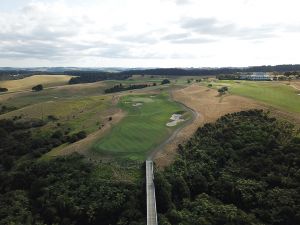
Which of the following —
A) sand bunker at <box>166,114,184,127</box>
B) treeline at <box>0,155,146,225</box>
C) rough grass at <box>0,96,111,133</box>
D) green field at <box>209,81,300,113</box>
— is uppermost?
green field at <box>209,81,300,113</box>

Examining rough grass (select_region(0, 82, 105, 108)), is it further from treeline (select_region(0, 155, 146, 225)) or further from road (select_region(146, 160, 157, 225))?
road (select_region(146, 160, 157, 225))

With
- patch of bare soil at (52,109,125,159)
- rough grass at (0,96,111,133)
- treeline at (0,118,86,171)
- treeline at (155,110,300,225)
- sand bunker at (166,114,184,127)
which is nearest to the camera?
treeline at (155,110,300,225)

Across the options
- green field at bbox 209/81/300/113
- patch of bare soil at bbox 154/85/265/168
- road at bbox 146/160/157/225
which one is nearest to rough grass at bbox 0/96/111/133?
patch of bare soil at bbox 154/85/265/168

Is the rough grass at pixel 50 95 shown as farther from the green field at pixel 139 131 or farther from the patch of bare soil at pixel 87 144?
the patch of bare soil at pixel 87 144

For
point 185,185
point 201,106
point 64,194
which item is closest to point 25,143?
point 64,194

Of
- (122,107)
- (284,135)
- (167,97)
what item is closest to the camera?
(284,135)

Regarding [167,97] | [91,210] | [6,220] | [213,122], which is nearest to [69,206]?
[91,210]

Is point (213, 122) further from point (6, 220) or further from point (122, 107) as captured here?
point (6, 220)
